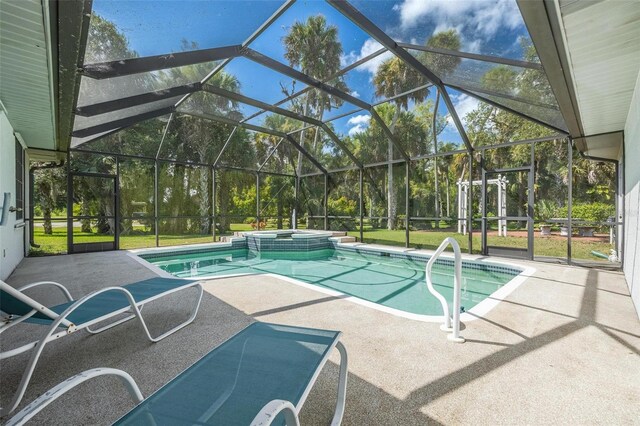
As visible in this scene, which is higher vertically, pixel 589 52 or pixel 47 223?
pixel 589 52

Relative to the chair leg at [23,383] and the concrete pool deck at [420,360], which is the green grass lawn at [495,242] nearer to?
the concrete pool deck at [420,360]

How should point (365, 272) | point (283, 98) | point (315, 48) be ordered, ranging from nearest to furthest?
point (315, 48), point (365, 272), point (283, 98)

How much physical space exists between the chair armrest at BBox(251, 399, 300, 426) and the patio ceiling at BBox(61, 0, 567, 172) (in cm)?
396

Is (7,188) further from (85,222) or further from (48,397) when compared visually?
(48,397)

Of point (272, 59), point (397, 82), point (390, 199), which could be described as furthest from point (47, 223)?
point (397, 82)

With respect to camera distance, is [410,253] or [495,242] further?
[410,253]

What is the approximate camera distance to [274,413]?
38.3 inches

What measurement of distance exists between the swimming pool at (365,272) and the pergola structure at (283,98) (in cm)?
153

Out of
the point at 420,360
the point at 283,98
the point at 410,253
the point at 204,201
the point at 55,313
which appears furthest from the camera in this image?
the point at 204,201

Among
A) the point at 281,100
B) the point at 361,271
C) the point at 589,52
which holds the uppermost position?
the point at 281,100

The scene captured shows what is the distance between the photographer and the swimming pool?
485 centimetres

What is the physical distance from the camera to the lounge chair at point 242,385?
43.6 inches

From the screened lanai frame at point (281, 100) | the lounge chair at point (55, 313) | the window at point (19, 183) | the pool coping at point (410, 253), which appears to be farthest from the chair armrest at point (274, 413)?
the window at point (19, 183)

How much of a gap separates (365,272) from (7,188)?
7.16 m
